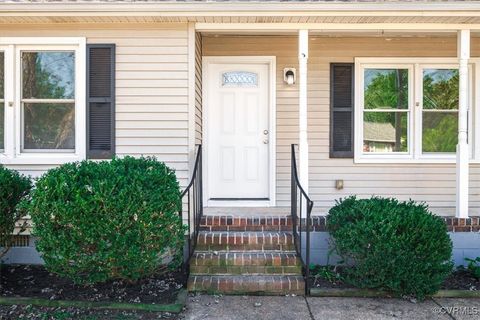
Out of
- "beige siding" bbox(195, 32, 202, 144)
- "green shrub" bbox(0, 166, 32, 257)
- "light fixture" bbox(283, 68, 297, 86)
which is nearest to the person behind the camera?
"green shrub" bbox(0, 166, 32, 257)

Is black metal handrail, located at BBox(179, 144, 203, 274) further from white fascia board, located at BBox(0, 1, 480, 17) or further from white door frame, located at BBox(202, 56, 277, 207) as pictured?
white fascia board, located at BBox(0, 1, 480, 17)

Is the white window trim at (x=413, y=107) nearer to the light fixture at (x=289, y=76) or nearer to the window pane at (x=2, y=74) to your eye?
the light fixture at (x=289, y=76)

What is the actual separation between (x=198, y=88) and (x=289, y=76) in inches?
51.9

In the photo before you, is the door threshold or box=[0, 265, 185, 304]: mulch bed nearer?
box=[0, 265, 185, 304]: mulch bed

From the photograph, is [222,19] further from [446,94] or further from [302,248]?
[446,94]

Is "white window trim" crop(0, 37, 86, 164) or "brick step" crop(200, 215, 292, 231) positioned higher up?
"white window trim" crop(0, 37, 86, 164)

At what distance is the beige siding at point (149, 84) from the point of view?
4941 millimetres

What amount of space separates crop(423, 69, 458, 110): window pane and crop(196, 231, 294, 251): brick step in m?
3.05

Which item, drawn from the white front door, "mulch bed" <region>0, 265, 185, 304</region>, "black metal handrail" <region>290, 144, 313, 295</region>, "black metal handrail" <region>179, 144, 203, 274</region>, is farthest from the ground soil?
"mulch bed" <region>0, 265, 185, 304</region>

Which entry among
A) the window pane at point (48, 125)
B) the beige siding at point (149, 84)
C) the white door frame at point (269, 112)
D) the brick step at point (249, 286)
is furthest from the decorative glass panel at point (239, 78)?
the brick step at point (249, 286)

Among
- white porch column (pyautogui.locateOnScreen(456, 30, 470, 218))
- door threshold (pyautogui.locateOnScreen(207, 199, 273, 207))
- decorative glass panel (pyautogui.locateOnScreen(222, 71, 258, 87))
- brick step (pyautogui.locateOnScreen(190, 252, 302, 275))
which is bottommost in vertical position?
brick step (pyautogui.locateOnScreen(190, 252, 302, 275))

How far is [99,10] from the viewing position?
458 cm

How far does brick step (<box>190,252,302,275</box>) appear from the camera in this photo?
4.39m

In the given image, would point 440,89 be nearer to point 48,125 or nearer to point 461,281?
point 461,281
